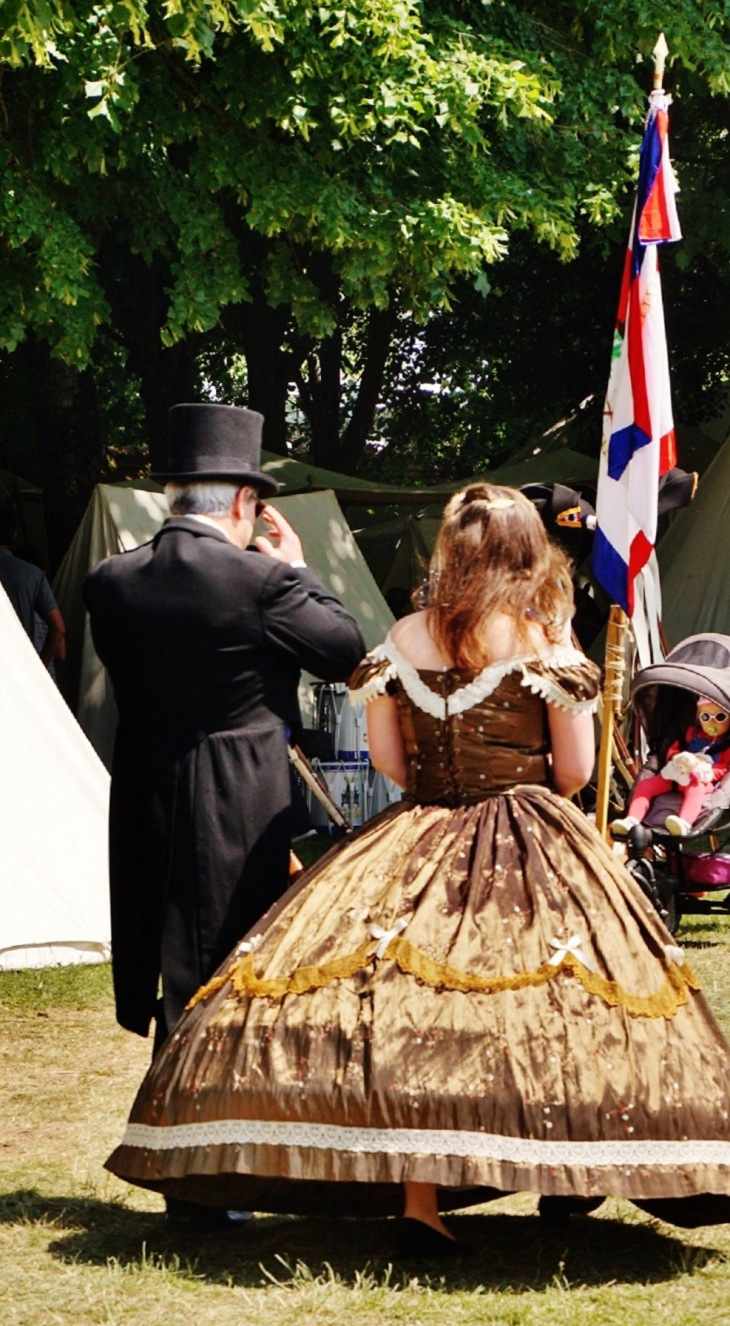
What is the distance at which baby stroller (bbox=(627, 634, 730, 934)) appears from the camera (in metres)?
7.68

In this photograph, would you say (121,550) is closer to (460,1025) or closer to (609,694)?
(609,694)

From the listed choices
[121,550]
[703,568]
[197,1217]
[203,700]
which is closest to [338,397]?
[703,568]

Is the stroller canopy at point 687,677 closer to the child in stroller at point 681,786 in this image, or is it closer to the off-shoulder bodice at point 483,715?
the child in stroller at point 681,786

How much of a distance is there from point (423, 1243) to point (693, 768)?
175 inches

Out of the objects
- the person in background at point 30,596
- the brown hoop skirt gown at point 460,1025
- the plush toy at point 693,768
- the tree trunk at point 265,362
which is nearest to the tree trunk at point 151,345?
the tree trunk at point 265,362

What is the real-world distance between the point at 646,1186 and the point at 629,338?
3243 millimetres

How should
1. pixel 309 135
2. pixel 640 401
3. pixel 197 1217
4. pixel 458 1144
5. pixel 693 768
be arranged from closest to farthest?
pixel 458 1144, pixel 197 1217, pixel 640 401, pixel 693 768, pixel 309 135

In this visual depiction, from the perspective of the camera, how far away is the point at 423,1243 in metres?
3.73

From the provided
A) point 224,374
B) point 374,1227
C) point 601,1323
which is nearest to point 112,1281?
point 374,1227

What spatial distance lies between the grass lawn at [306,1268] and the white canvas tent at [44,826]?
8.08 feet

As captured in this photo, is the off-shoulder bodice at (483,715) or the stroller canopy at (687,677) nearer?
the off-shoulder bodice at (483,715)

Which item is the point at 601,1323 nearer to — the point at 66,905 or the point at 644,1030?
the point at 644,1030

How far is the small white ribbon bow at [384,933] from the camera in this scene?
142 inches

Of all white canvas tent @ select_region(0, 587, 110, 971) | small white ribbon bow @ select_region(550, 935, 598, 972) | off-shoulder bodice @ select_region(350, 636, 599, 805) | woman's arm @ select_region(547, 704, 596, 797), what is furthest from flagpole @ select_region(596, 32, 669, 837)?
white canvas tent @ select_region(0, 587, 110, 971)
